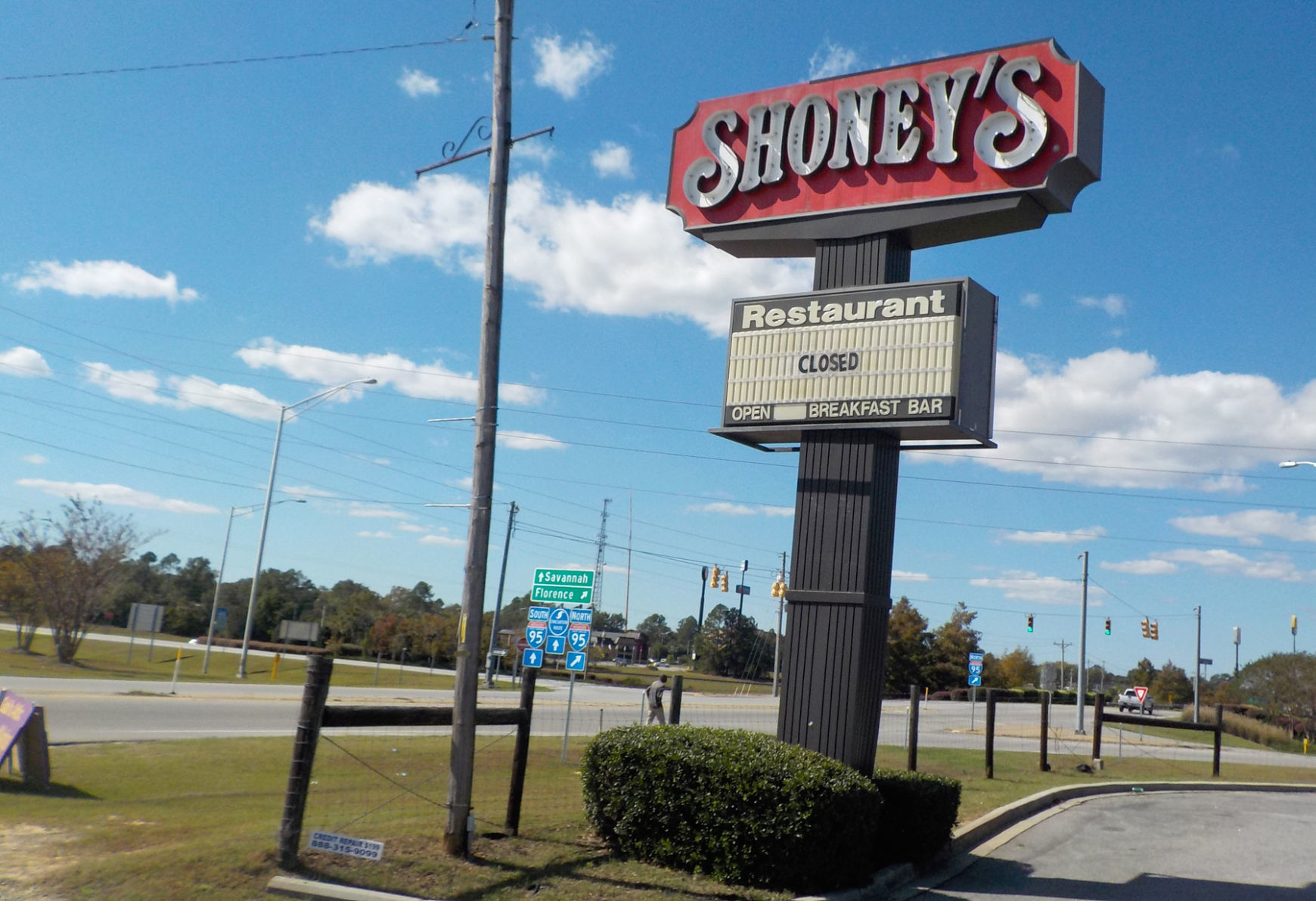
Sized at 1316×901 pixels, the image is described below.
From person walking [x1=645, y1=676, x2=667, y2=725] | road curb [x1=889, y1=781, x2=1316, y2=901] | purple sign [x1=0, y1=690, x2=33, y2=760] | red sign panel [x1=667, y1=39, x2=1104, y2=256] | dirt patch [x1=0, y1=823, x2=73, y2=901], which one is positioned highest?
red sign panel [x1=667, y1=39, x2=1104, y2=256]

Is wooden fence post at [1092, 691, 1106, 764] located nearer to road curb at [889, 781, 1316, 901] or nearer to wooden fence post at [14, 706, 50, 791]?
road curb at [889, 781, 1316, 901]

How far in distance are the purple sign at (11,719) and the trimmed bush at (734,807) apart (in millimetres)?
6359

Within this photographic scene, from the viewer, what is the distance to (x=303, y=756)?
824 cm

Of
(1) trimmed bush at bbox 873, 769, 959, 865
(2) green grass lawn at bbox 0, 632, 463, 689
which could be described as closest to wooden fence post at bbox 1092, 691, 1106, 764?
(1) trimmed bush at bbox 873, 769, 959, 865

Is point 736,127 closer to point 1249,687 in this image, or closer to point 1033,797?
point 1033,797

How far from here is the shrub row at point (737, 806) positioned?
8.73m

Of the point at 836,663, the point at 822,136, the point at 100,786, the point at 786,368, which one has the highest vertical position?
the point at 822,136

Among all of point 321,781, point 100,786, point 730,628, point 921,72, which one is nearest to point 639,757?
point 321,781

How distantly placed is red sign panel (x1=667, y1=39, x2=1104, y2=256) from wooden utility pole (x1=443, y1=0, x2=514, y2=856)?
3211mm

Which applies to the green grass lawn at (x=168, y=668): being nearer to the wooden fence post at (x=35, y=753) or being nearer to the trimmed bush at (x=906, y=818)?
the wooden fence post at (x=35, y=753)

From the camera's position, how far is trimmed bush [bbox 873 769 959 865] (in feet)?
34.6

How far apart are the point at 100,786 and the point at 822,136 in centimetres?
1129

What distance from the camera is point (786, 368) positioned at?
11680 millimetres

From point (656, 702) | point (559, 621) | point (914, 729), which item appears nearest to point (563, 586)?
point (559, 621)
